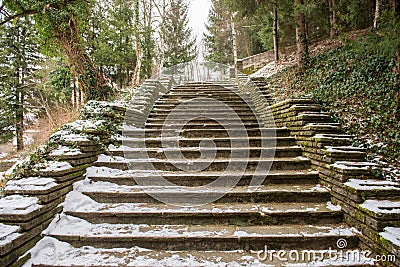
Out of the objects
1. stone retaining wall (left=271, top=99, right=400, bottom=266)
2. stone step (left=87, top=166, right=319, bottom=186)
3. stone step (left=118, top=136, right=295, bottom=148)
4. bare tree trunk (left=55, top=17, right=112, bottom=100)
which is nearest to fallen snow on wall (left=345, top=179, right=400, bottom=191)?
stone retaining wall (left=271, top=99, right=400, bottom=266)

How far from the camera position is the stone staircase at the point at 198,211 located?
191cm

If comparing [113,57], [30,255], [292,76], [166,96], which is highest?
[113,57]

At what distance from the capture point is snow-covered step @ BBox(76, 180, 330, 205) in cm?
242

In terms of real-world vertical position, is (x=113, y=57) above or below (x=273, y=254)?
above

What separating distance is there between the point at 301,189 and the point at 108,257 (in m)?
2.03

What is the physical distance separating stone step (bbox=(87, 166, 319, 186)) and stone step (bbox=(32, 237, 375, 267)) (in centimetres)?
84

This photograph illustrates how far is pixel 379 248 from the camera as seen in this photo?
1728mm

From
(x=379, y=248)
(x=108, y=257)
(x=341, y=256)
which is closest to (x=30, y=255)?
(x=108, y=257)

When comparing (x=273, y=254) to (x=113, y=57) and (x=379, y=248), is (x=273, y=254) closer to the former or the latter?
(x=379, y=248)

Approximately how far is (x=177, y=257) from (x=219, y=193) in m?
0.82

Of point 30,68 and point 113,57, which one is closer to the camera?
point 113,57

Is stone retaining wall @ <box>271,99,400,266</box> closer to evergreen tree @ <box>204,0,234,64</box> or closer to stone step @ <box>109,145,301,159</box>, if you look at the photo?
stone step @ <box>109,145,301,159</box>

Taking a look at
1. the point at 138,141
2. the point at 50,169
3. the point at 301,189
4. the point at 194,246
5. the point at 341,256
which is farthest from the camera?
the point at 138,141

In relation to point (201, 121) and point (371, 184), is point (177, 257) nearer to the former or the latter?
point (371, 184)
